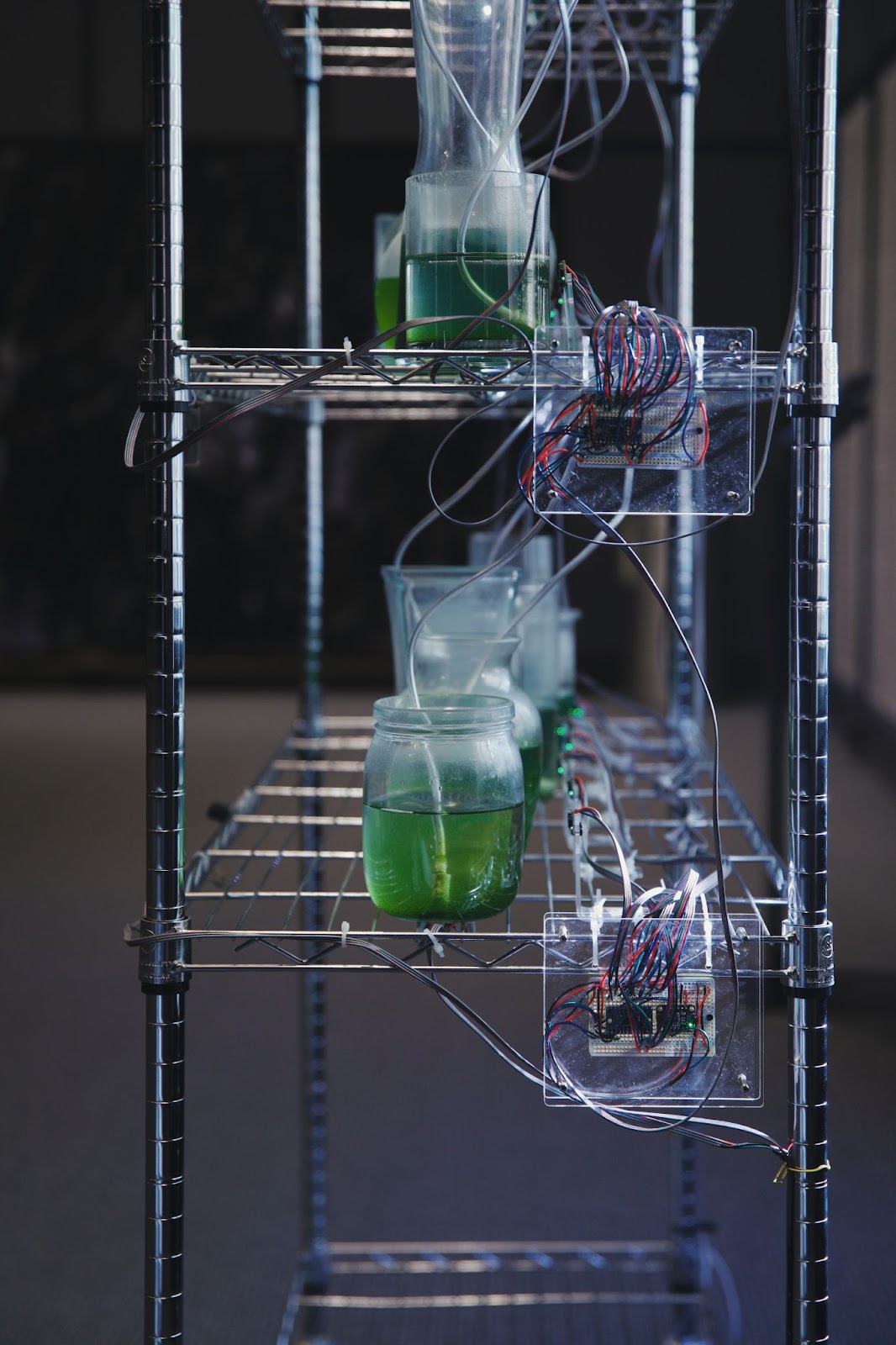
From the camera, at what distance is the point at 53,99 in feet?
16.3

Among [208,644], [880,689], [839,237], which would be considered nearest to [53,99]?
[208,644]

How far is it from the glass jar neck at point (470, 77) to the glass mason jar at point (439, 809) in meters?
0.38

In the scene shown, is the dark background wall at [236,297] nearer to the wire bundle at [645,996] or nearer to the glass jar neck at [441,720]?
the glass jar neck at [441,720]

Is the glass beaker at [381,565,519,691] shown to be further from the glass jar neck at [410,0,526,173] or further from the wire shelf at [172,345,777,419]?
the glass jar neck at [410,0,526,173]

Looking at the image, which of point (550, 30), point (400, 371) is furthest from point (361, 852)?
point (550, 30)

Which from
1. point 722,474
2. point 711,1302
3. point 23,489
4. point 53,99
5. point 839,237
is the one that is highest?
point 53,99

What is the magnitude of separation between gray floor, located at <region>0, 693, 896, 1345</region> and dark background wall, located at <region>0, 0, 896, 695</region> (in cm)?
209

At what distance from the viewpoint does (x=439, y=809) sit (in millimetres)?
952

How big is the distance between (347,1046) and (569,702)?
1167mm

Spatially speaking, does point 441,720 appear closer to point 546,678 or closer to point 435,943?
point 435,943

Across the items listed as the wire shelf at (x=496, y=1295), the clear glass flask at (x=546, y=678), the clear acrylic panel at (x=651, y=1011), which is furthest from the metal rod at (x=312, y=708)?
the clear acrylic panel at (x=651, y=1011)

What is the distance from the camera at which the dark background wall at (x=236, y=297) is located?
4.77 meters

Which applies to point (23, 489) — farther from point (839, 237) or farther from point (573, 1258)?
point (573, 1258)

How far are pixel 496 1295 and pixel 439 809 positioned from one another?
104 cm
